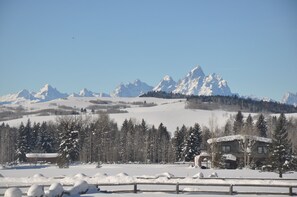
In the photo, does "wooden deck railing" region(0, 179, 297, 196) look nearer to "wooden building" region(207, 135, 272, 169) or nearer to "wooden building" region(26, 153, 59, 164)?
"wooden building" region(207, 135, 272, 169)

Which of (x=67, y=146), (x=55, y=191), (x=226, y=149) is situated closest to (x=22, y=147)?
(x=67, y=146)

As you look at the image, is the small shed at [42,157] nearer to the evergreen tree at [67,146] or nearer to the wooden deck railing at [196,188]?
the evergreen tree at [67,146]

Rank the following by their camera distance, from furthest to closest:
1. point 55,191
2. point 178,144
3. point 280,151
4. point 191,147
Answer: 1. point 178,144
2. point 191,147
3. point 280,151
4. point 55,191

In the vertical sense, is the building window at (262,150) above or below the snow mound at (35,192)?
above

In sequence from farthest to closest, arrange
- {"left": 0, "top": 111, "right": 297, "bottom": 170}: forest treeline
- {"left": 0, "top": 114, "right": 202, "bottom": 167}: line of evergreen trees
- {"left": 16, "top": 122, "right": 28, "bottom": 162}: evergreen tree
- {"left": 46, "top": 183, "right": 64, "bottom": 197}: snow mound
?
{"left": 16, "top": 122, "right": 28, "bottom": 162}: evergreen tree, {"left": 0, "top": 114, "right": 202, "bottom": 167}: line of evergreen trees, {"left": 0, "top": 111, "right": 297, "bottom": 170}: forest treeline, {"left": 46, "top": 183, "right": 64, "bottom": 197}: snow mound

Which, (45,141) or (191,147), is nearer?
(191,147)

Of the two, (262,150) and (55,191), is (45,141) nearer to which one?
(262,150)

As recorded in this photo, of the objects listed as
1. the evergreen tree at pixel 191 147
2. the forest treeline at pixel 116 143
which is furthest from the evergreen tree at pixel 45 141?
the evergreen tree at pixel 191 147

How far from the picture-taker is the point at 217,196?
2916cm

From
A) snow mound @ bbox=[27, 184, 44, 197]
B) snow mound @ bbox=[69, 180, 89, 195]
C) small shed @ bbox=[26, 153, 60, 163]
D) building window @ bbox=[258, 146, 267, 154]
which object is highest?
building window @ bbox=[258, 146, 267, 154]

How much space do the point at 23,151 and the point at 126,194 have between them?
339ft

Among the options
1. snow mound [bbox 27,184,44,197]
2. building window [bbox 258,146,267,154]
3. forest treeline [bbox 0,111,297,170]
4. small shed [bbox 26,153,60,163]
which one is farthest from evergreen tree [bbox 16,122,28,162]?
snow mound [bbox 27,184,44,197]

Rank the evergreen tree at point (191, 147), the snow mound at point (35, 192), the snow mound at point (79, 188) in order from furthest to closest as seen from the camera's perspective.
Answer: the evergreen tree at point (191, 147) < the snow mound at point (79, 188) < the snow mound at point (35, 192)

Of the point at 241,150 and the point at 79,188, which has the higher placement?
the point at 241,150
